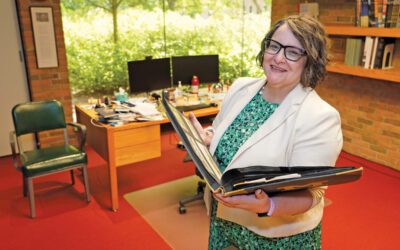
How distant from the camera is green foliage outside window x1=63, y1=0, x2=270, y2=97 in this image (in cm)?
460

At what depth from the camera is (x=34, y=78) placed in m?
3.88

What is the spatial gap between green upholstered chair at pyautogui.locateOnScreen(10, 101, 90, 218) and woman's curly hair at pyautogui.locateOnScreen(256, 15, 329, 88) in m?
2.30

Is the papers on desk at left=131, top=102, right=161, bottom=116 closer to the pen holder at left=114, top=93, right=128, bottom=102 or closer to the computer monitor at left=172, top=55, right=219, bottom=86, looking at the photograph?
the pen holder at left=114, top=93, right=128, bottom=102

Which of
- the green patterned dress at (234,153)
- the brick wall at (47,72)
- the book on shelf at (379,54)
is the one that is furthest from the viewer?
the brick wall at (47,72)

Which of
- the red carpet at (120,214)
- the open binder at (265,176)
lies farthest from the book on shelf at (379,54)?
the open binder at (265,176)

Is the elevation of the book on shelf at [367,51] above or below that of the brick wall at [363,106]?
above

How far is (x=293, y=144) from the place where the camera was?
1.16m

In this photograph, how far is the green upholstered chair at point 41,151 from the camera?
2.80 metres

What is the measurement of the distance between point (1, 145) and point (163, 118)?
7.47 feet

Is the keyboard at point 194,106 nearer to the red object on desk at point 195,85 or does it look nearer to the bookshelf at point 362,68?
the red object on desk at point 195,85

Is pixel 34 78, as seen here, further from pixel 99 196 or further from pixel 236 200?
pixel 236 200

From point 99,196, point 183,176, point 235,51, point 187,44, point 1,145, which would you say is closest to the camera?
point 99,196

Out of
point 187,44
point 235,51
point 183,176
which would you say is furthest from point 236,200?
point 235,51

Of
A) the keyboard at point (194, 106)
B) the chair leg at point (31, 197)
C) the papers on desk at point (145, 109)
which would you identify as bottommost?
the chair leg at point (31, 197)
